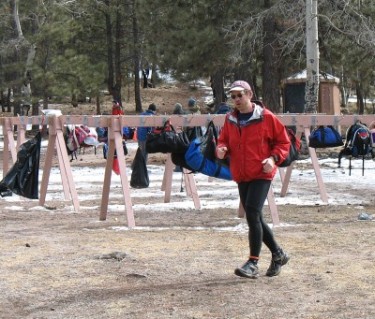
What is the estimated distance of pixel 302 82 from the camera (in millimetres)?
28766

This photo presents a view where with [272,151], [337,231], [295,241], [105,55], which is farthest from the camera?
[105,55]

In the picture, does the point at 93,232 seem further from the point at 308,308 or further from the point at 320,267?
the point at 308,308

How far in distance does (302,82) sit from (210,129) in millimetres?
20486

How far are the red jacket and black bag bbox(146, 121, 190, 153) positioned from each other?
323 cm

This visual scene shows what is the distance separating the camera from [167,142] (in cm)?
949

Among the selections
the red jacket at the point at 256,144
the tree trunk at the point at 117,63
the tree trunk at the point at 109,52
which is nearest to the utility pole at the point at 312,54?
the red jacket at the point at 256,144

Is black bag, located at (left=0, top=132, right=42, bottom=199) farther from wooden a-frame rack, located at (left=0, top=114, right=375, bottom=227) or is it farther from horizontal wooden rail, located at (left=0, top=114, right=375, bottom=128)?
horizontal wooden rail, located at (left=0, top=114, right=375, bottom=128)

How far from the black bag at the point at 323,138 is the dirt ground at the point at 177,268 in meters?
1.29

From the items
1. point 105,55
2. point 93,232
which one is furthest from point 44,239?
point 105,55

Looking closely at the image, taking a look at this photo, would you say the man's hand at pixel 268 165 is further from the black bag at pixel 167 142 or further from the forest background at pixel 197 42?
the forest background at pixel 197 42

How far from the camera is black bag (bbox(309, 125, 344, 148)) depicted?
11.3m

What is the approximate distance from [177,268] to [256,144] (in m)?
1.41

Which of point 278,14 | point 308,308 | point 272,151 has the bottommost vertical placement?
point 308,308

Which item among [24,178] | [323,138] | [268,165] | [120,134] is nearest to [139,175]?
[120,134]
